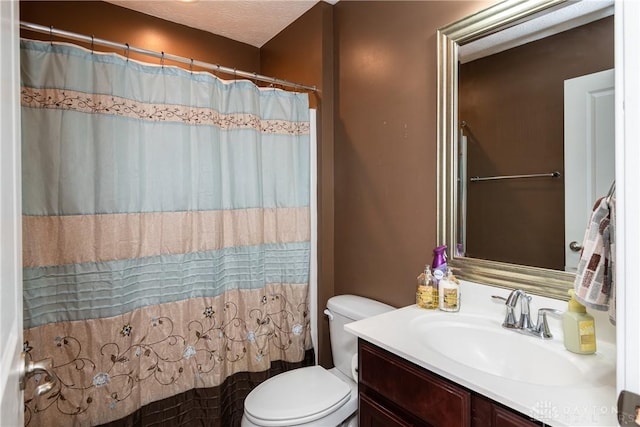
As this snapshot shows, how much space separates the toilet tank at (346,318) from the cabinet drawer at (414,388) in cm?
50

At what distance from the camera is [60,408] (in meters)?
1.35

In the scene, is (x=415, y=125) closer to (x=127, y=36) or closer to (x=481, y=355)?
(x=481, y=355)

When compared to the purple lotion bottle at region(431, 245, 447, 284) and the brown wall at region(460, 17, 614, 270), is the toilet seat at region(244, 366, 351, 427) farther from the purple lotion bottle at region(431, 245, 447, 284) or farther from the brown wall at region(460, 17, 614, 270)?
the brown wall at region(460, 17, 614, 270)

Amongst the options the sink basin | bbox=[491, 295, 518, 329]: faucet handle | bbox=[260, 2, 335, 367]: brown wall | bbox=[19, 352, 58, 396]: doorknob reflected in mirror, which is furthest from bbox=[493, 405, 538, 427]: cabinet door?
bbox=[260, 2, 335, 367]: brown wall

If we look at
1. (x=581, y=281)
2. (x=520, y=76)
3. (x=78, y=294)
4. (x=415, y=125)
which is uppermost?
(x=520, y=76)

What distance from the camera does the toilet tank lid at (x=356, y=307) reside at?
164 cm

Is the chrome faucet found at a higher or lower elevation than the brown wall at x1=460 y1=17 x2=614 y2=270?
lower

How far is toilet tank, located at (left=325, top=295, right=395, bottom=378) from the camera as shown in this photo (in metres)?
1.66

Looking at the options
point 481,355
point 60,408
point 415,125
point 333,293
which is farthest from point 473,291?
point 60,408

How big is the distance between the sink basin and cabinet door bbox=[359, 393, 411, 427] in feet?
0.81

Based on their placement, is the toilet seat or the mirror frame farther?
the toilet seat

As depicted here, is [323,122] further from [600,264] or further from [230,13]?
[600,264]

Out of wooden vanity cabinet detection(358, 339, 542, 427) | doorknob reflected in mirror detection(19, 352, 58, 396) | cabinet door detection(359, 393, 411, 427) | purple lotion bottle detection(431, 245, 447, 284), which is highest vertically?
purple lotion bottle detection(431, 245, 447, 284)

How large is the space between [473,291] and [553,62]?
34.6 inches
